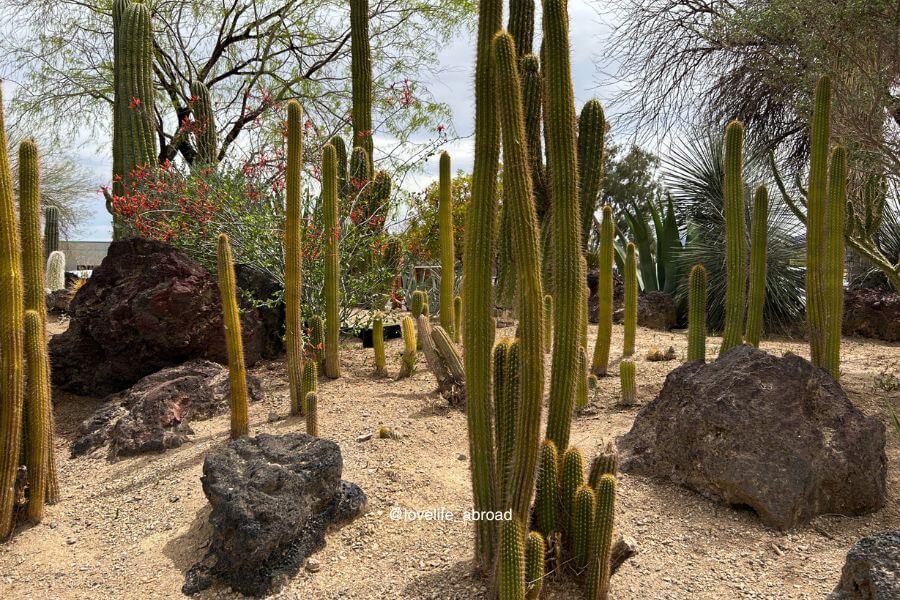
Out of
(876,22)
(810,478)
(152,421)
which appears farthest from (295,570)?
(876,22)

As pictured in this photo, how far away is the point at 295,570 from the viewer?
10.8 feet

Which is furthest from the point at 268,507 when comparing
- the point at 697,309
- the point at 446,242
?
A: the point at 446,242

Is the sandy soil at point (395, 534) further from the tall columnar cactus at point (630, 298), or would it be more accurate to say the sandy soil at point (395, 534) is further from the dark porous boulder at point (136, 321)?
the tall columnar cactus at point (630, 298)

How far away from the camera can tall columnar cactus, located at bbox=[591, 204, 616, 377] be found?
6375 millimetres

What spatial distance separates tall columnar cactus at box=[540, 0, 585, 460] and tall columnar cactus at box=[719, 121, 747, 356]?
2.39 m

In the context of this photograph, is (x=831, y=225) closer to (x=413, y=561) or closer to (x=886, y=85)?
(x=886, y=85)

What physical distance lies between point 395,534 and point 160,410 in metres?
2.32

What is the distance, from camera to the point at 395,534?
359 centimetres

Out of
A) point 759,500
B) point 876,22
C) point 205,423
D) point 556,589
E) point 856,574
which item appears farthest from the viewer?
point 876,22

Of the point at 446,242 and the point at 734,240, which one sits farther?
the point at 446,242

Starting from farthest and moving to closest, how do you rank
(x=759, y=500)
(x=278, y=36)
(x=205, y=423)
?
(x=278, y=36) → (x=205, y=423) → (x=759, y=500)

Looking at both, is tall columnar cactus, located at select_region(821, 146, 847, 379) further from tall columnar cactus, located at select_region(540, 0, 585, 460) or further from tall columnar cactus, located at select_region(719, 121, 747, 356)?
tall columnar cactus, located at select_region(540, 0, 585, 460)

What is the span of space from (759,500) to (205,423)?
375 centimetres

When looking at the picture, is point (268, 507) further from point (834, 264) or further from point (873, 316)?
point (873, 316)
